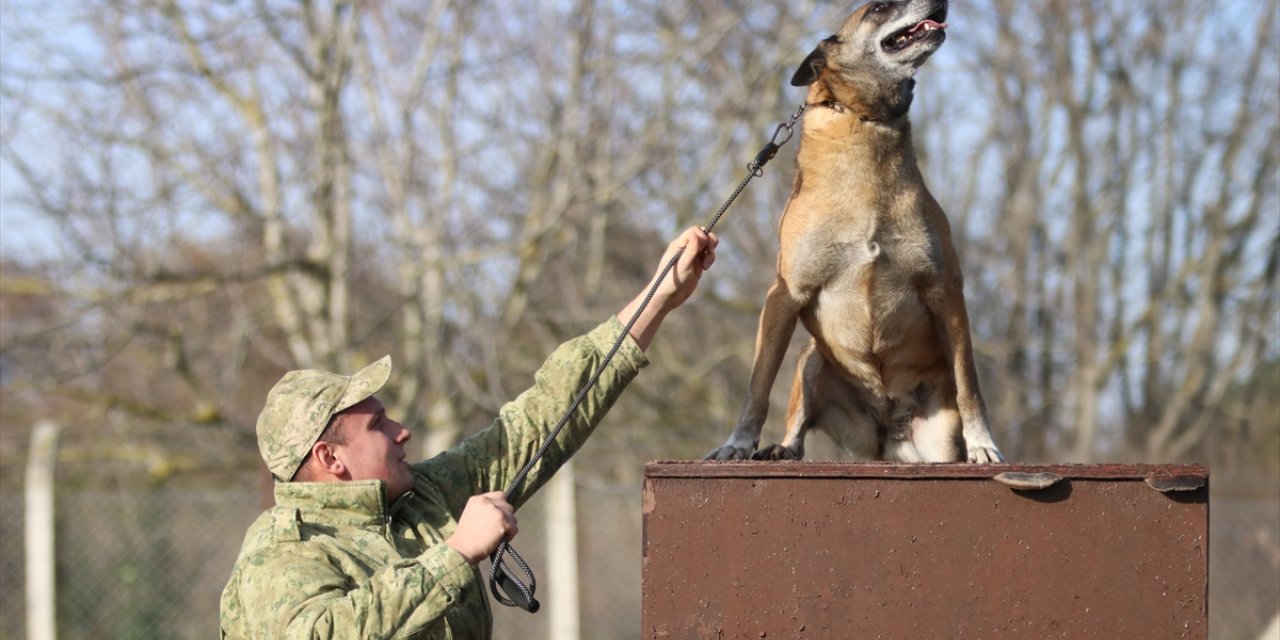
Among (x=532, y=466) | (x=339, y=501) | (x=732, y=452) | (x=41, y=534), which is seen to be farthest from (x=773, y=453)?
(x=41, y=534)

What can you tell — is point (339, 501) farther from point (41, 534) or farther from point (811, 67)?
point (41, 534)

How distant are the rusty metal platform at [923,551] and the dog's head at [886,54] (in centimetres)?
152

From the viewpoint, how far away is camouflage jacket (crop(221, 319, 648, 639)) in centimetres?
297

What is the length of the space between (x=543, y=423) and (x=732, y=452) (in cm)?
53

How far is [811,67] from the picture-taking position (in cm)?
430

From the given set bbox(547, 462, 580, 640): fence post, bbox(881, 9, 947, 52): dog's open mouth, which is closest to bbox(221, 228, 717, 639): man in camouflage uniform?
bbox(881, 9, 947, 52): dog's open mouth

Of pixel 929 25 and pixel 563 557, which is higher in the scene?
pixel 929 25

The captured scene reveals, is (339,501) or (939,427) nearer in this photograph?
(339,501)

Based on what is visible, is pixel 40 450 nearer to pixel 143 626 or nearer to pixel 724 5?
pixel 143 626

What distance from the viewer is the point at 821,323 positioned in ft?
13.5

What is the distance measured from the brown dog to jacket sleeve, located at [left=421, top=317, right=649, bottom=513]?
1.18 feet

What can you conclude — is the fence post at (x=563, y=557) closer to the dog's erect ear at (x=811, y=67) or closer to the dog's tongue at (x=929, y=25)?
the dog's erect ear at (x=811, y=67)

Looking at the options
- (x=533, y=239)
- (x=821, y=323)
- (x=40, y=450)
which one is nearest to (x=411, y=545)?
(x=821, y=323)

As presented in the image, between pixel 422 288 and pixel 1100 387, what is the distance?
6.19 metres
